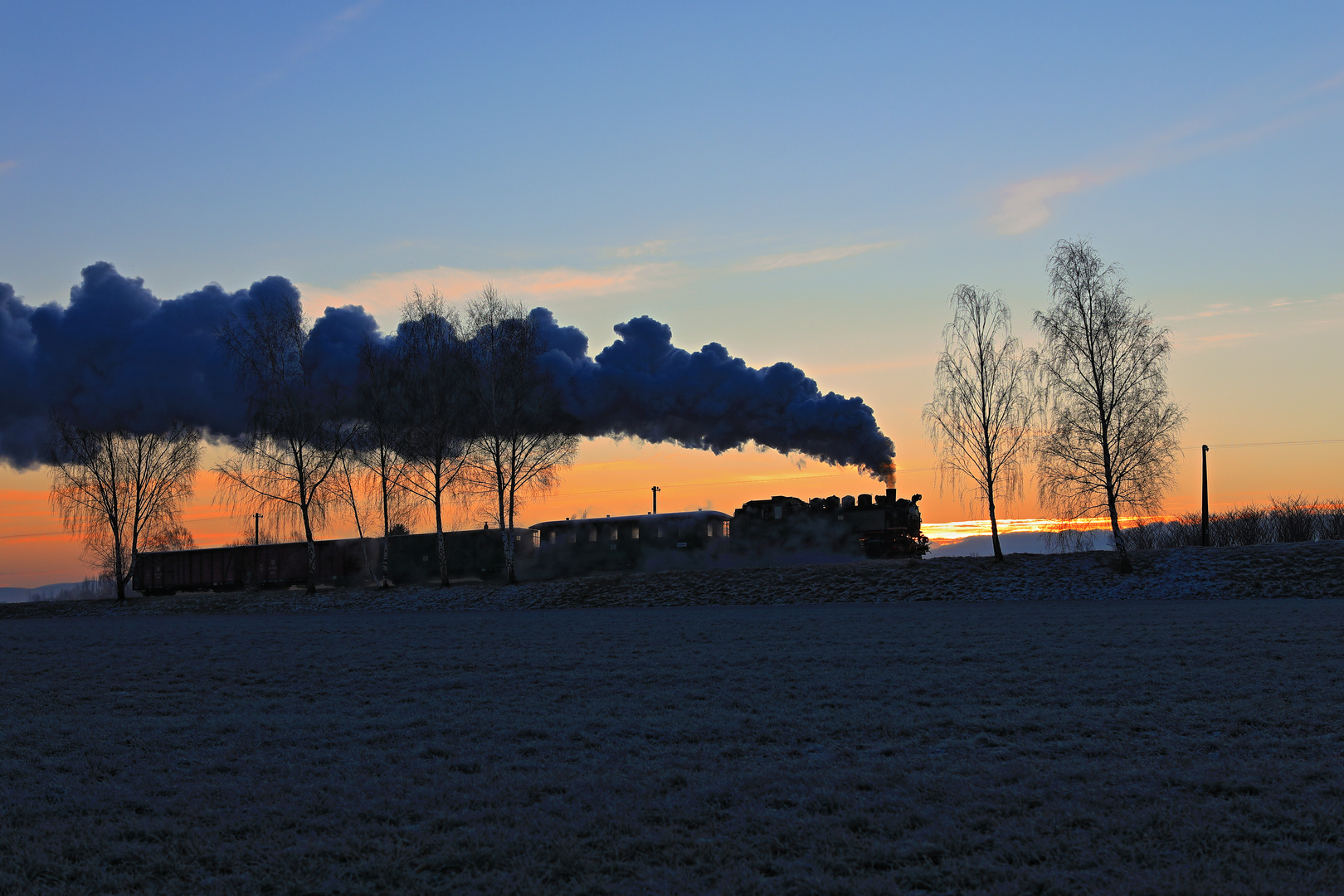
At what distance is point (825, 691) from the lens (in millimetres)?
10695

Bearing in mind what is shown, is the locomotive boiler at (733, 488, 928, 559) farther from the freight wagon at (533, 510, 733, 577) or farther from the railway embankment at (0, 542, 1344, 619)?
the railway embankment at (0, 542, 1344, 619)

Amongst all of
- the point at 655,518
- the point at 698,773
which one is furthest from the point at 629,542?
the point at 698,773

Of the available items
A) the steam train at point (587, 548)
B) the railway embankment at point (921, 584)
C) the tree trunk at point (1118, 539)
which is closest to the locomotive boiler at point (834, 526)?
the steam train at point (587, 548)

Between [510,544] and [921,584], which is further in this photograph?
[510,544]

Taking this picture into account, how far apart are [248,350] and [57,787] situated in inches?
1344

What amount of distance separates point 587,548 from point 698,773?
3590 centimetres

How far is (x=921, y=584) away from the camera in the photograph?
30.6 m

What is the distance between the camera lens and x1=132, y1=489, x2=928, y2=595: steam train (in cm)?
3888

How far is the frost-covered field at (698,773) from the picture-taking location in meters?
4.85

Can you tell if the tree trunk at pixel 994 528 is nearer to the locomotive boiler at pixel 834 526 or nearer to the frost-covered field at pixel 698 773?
the locomotive boiler at pixel 834 526

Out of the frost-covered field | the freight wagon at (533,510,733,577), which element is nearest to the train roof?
the freight wagon at (533,510,733,577)

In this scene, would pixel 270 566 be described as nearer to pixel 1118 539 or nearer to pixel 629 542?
pixel 629 542

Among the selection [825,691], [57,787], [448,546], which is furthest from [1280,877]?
[448,546]

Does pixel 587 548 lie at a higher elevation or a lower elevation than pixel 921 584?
higher
